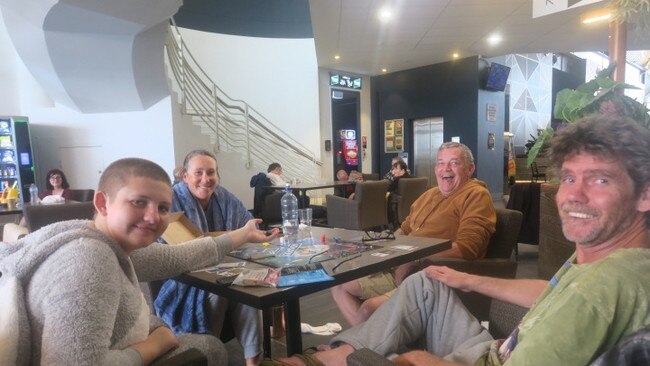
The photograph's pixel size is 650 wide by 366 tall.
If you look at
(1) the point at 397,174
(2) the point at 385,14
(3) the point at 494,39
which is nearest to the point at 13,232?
(1) the point at 397,174

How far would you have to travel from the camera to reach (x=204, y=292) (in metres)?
1.84

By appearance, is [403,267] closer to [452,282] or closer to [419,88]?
[452,282]

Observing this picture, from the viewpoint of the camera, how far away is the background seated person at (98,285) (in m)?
0.85

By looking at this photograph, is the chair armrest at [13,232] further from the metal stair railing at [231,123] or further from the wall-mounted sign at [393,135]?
the wall-mounted sign at [393,135]

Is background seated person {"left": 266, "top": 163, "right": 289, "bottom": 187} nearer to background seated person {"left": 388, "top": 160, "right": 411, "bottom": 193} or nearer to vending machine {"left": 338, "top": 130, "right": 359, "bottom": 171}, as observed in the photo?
background seated person {"left": 388, "top": 160, "right": 411, "bottom": 193}

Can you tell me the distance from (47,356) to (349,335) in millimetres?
923

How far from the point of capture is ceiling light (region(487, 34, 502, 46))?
24.8 feet

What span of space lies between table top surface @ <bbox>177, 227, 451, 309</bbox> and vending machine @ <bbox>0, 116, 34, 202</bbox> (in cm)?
731

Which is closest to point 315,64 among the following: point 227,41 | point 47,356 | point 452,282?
point 227,41

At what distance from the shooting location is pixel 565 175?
1.11m

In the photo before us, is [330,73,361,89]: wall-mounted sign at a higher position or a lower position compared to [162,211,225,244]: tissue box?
higher

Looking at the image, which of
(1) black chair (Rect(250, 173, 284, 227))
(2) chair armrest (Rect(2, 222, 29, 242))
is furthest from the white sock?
(1) black chair (Rect(250, 173, 284, 227))

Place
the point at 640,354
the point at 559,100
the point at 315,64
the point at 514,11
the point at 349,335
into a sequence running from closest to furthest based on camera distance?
the point at 640,354 < the point at 349,335 < the point at 559,100 < the point at 514,11 < the point at 315,64

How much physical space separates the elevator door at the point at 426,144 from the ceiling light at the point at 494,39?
2.46 meters
